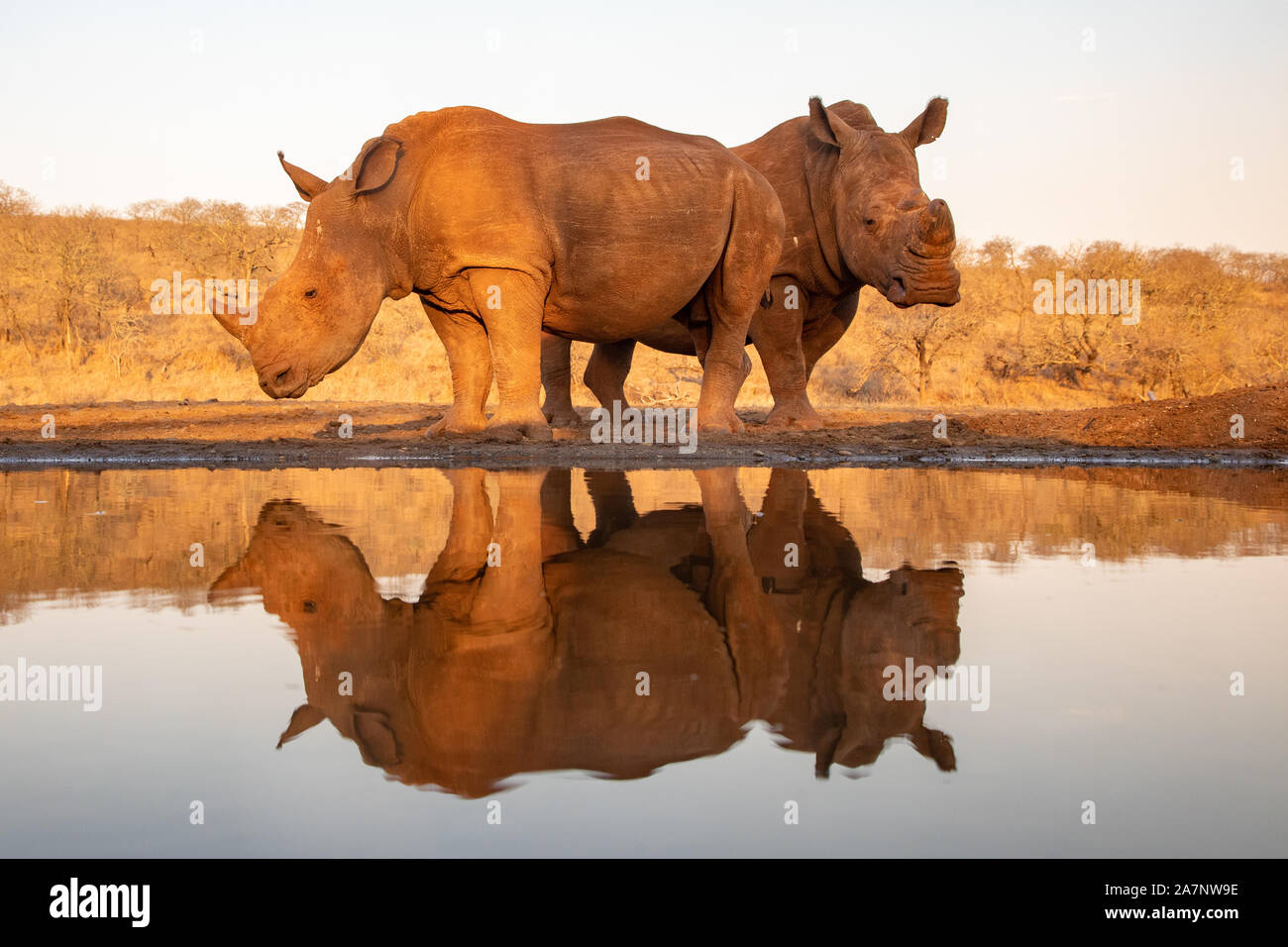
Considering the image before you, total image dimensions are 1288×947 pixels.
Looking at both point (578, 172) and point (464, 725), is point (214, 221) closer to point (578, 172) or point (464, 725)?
point (578, 172)

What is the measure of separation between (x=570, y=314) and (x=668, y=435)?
1752 millimetres

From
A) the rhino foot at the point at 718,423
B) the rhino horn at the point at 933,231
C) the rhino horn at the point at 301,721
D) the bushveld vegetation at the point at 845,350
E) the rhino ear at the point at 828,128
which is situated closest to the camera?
the rhino horn at the point at 301,721

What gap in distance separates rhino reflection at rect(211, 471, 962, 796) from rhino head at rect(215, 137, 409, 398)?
16.4 ft

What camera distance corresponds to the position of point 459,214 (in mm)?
12031

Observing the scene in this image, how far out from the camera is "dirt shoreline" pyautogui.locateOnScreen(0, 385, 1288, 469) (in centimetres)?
1141

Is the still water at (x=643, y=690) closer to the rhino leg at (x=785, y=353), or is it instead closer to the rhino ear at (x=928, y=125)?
the rhino leg at (x=785, y=353)

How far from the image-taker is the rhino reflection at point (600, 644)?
121 inches

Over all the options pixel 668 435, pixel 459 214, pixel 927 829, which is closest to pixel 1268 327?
pixel 668 435

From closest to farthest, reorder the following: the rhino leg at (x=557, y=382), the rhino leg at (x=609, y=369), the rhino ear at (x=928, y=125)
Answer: the rhino ear at (x=928, y=125) → the rhino leg at (x=557, y=382) → the rhino leg at (x=609, y=369)

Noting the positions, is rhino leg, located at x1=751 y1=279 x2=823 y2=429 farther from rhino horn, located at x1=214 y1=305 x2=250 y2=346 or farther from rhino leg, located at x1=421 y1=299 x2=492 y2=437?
rhino horn, located at x1=214 y1=305 x2=250 y2=346
